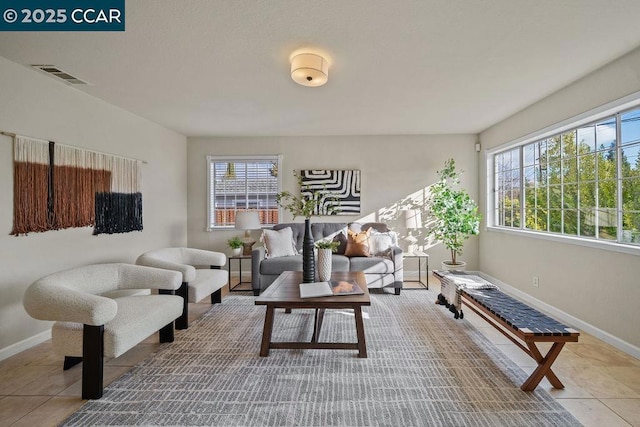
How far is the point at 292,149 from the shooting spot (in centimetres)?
535

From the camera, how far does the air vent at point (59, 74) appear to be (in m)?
2.70

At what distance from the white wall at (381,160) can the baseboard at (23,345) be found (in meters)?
2.76

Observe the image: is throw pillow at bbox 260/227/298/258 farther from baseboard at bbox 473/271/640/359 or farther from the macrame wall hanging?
baseboard at bbox 473/271/640/359

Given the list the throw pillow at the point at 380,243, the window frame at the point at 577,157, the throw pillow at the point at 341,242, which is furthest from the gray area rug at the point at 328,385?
the throw pillow at the point at 341,242

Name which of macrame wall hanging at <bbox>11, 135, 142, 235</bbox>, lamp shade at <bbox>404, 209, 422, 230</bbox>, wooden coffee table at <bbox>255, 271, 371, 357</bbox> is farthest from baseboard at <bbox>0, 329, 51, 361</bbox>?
lamp shade at <bbox>404, 209, 422, 230</bbox>

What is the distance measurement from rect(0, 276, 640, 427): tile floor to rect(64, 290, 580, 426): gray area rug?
125 millimetres

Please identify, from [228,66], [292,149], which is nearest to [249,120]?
[292,149]

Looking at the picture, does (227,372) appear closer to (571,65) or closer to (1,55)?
(1,55)

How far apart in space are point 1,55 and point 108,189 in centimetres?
152

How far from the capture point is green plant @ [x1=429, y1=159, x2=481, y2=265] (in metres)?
4.69

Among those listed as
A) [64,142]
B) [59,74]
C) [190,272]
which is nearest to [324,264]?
[190,272]

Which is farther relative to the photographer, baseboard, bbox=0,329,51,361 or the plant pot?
the plant pot

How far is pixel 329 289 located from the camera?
8.86 feet

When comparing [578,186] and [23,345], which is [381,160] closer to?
[578,186]
